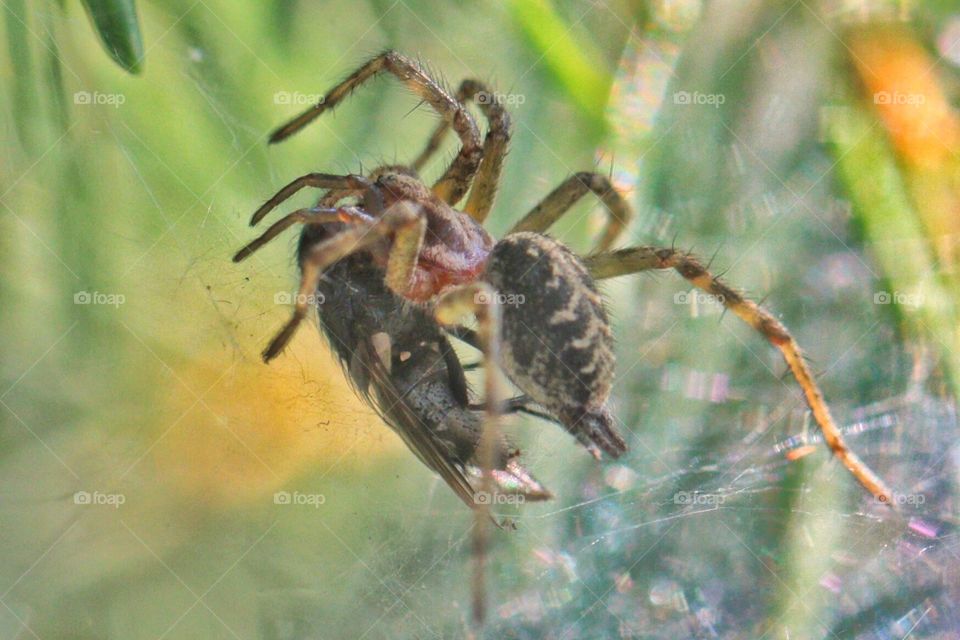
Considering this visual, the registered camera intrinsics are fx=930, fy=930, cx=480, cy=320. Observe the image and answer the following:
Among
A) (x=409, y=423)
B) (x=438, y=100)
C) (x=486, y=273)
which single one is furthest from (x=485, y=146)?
(x=409, y=423)

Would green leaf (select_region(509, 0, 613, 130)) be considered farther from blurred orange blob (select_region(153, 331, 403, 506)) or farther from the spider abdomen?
blurred orange blob (select_region(153, 331, 403, 506))

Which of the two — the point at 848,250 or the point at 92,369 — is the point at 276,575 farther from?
the point at 848,250

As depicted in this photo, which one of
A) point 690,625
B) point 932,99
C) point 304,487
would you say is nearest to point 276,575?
point 304,487

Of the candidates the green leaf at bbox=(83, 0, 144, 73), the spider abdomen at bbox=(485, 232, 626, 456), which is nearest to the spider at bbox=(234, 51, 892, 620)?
the spider abdomen at bbox=(485, 232, 626, 456)

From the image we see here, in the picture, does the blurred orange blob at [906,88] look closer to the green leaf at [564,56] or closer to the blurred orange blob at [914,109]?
the blurred orange blob at [914,109]

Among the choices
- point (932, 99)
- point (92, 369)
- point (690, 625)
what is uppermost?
→ point (932, 99)

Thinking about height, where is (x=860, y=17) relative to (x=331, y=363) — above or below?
above
